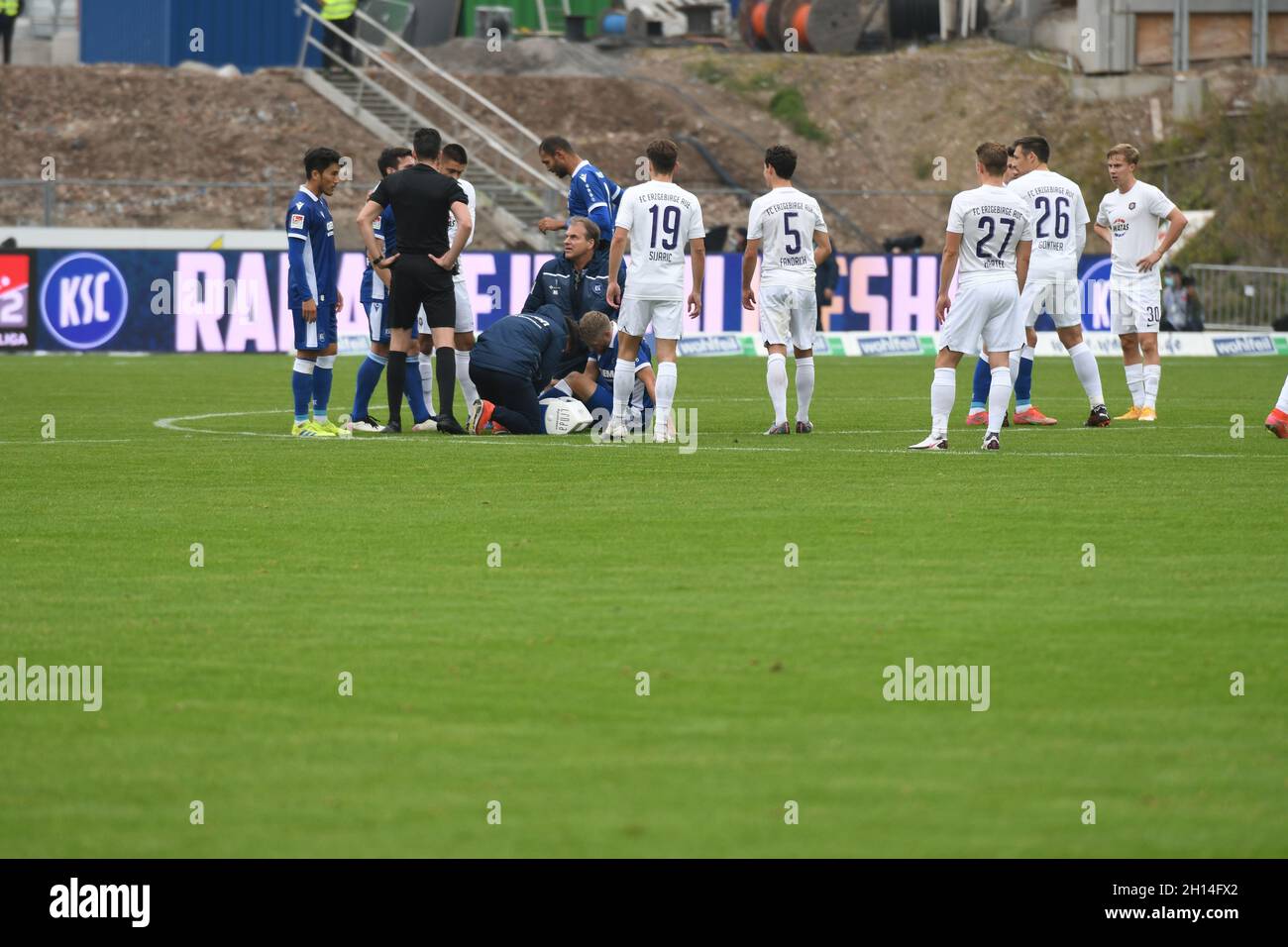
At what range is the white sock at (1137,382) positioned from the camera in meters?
18.7

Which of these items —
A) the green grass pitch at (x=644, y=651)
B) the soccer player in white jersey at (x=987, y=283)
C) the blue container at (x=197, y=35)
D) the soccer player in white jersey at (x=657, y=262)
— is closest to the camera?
the green grass pitch at (x=644, y=651)

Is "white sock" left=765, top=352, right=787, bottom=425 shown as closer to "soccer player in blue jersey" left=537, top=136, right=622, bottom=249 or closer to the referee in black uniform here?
"soccer player in blue jersey" left=537, top=136, right=622, bottom=249

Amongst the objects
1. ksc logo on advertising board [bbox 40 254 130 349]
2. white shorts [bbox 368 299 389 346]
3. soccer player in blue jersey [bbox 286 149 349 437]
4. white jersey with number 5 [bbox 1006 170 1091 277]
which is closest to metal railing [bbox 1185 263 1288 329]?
ksc logo on advertising board [bbox 40 254 130 349]

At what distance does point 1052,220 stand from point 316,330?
21.0 feet

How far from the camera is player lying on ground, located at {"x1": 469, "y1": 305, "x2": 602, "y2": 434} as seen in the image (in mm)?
16344

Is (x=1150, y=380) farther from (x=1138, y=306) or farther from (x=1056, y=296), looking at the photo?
(x=1056, y=296)

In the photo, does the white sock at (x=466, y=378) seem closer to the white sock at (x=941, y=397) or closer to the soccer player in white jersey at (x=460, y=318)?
the soccer player in white jersey at (x=460, y=318)

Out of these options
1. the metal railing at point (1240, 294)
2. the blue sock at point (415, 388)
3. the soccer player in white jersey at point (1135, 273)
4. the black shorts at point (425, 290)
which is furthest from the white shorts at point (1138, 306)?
the metal railing at point (1240, 294)

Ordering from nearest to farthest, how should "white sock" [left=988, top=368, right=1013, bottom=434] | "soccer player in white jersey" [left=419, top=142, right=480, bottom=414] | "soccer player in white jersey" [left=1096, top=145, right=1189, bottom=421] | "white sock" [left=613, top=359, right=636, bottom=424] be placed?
"white sock" [left=988, top=368, right=1013, bottom=434], "white sock" [left=613, top=359, right=636, bottom=424], "soccer player in white jersey" [left=419, top=142, right=480, bottom=414], "soccer player in white jersey" [left=1096, top=145, right=1189, bottom=421]

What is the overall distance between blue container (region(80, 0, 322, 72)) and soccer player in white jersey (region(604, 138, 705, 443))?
119 ft

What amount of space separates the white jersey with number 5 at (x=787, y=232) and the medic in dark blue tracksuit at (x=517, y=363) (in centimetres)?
168

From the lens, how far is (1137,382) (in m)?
18.7

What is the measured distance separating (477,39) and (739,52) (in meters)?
7.48
